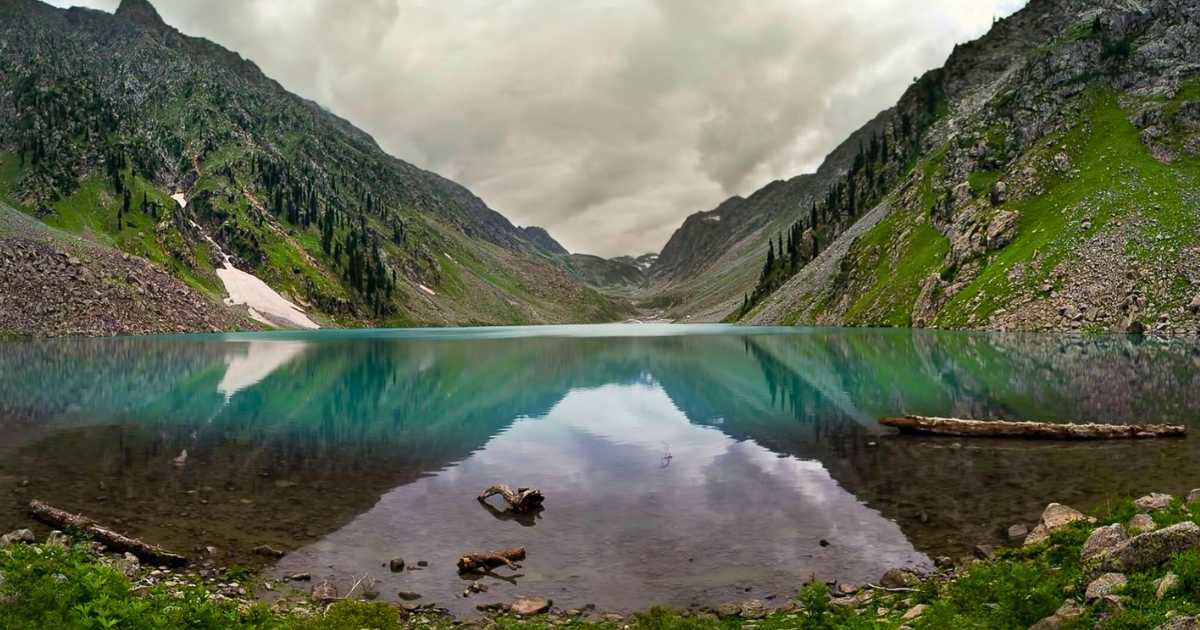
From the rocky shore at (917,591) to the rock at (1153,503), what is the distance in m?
0.05

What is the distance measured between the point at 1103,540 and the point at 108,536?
1026 inches

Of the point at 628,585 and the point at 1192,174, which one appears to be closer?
the point at 628,585

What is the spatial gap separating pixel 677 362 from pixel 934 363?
30275mm

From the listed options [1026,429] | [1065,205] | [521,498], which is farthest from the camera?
[1065,205]

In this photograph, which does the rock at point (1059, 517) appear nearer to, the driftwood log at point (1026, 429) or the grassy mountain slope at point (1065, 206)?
the driftwood log at point (1026, 429)

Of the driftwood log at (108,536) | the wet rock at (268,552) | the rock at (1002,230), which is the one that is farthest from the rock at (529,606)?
the rock at (1002,230)

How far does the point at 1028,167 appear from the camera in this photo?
151 meters

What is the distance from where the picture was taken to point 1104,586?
11.9m

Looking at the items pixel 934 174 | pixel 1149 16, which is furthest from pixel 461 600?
pixel 1149 16

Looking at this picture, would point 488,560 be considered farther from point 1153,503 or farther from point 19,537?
point 1153,503

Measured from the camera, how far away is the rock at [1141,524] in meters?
15.5

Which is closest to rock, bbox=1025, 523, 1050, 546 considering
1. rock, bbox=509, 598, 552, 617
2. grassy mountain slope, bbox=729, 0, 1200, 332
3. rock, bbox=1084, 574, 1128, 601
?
rock, bbox=1084, 574, 1128, 601

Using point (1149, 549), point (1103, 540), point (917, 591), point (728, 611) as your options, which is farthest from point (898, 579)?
point (1149, 549)

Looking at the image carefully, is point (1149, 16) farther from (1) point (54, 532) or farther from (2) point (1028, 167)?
(1) point (54, 532)
